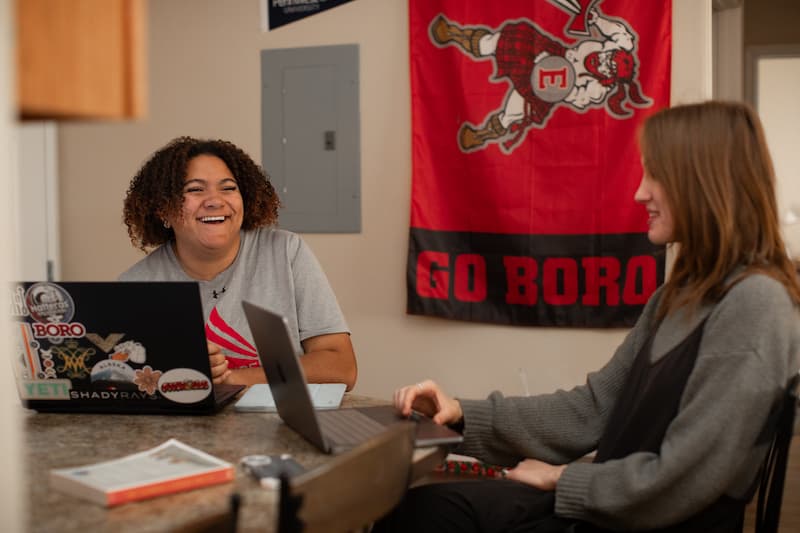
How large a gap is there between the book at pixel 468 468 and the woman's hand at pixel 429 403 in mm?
1823

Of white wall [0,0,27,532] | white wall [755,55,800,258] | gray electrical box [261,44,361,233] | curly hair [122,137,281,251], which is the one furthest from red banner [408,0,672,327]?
white wall [755,55,800,258]

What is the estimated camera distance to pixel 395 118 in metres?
3.54

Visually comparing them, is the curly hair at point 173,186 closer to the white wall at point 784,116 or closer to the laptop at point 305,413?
the laptop at point 305,413

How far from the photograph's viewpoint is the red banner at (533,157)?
10.5ft

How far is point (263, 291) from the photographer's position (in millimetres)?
2309

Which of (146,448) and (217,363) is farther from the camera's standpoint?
(217,363)

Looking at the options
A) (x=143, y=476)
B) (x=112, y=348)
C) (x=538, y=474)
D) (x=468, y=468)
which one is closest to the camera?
(x=143, y=476)

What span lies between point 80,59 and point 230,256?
5.08 ft

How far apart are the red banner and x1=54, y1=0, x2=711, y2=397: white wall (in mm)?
91

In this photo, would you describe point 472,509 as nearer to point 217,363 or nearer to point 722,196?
point 217,363

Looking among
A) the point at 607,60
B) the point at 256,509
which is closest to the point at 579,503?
the point at 256,509

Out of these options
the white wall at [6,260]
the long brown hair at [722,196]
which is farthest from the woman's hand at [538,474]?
the white wall at [6,260]

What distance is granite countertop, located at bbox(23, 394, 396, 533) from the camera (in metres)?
1.13

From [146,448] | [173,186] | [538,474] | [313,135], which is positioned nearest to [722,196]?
[538,474]
